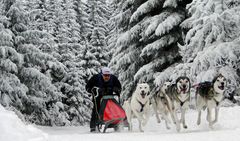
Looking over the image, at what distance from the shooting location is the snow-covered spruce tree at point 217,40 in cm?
1362

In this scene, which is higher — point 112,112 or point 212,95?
point 212,95

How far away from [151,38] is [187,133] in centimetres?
1170

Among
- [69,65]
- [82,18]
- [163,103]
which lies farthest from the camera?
[82,18]

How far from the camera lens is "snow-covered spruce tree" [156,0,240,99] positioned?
44.7 ft

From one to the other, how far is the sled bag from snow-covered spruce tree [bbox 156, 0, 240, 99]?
386 cm

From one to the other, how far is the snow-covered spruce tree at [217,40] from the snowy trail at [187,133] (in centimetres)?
216

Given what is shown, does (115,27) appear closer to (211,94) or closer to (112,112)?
(112,112)

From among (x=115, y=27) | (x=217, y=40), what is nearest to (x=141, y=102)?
(x=217, y=40)

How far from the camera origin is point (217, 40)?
553 inches

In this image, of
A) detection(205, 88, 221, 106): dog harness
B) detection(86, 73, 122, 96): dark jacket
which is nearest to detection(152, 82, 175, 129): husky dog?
detection(205, 88, 221, 106): dog harness

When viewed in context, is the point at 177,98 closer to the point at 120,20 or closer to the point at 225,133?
the point at 225,133

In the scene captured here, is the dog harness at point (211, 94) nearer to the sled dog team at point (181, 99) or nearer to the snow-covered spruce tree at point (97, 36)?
the sled dog team at point (181, 99)

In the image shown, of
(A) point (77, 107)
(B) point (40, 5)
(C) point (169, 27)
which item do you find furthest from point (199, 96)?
(B) point (40, 5)

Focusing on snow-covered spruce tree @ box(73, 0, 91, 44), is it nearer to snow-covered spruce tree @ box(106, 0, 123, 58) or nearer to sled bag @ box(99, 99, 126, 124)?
snow-covered spruce tree @ box(106, 0, 123, 58)
